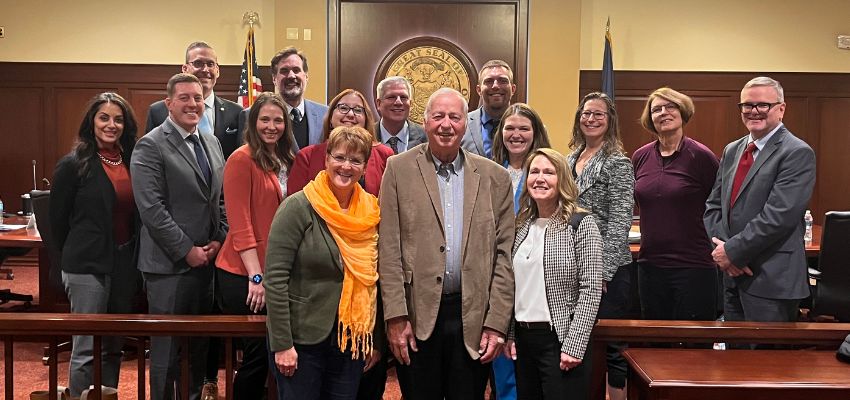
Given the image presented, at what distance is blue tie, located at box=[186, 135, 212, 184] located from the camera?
10.5ft

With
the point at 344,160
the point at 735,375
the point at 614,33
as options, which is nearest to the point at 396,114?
the point at 344,160

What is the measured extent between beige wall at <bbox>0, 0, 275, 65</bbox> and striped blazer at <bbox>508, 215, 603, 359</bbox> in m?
6.03

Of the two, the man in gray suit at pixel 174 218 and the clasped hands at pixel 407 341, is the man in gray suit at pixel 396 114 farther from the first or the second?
the clasped hands at pixel 407 341

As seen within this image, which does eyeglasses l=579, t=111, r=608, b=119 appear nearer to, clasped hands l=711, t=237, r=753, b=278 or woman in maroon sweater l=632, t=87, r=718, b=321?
woman in maroon sweater l=632, t=87, r=718, b=321

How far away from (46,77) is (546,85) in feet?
17.6

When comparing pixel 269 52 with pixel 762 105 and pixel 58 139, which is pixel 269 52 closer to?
pixel 58 139

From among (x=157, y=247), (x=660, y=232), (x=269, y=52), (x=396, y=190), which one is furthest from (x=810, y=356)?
(x=269, y=52)

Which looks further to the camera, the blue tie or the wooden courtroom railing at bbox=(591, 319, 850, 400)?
the blue tie

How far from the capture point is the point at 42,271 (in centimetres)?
502

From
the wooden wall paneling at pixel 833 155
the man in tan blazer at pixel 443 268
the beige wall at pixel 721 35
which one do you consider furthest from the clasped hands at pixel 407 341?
the wooden wall paneling at pixel 833 155

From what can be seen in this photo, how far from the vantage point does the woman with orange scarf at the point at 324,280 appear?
2.42m

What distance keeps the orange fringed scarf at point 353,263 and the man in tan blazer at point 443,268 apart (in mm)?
49

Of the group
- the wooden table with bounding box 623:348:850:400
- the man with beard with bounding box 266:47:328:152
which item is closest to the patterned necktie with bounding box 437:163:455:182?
the wooden table with bounding box 623:348:850:400

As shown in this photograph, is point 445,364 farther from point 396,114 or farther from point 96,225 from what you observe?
point 96,225
